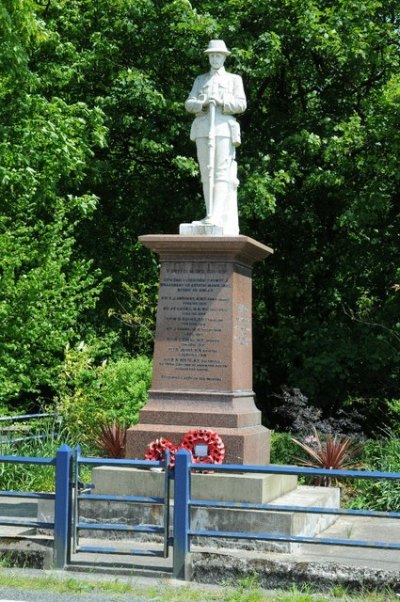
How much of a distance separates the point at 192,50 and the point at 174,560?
41.3 ft

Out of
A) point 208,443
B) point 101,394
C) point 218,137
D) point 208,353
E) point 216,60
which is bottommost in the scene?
point 208,443

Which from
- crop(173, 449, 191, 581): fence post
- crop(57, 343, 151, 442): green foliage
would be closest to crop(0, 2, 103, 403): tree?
crop(57, 343, 151, 442): green foliage

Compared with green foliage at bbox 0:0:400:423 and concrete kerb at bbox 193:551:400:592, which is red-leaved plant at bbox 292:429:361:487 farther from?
green foliage at bbox 0:0:400:423

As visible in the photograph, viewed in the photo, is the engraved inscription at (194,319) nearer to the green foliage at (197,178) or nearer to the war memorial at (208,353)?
the war memorial at (208,353)

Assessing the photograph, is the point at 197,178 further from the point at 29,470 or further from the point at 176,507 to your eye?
the point at 176,507

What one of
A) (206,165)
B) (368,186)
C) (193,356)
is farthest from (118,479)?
(368,186)

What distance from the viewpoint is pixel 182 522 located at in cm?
885

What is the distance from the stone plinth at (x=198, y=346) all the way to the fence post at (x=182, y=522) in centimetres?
211

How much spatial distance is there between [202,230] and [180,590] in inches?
172

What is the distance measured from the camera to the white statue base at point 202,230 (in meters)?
11.5

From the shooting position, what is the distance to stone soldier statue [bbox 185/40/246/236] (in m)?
12.0

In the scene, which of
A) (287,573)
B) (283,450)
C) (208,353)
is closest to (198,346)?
(208,353)

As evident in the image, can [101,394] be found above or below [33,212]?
below

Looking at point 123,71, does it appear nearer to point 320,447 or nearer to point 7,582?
point 320,447
